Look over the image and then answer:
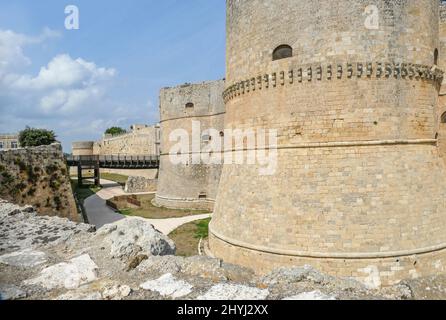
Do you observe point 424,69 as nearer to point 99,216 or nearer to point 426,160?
point 426,160

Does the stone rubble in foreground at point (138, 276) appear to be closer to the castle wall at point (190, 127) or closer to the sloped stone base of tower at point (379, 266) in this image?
the sloped stone base of tower at point (379, 266)

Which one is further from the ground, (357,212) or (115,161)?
(115,161)

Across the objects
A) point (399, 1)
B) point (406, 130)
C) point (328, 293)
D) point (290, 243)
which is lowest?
point (290, 243)

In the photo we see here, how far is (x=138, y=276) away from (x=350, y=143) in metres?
5.88

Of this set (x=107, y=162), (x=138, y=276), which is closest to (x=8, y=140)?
(x=107, y=162)

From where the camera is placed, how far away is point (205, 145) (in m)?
18.9

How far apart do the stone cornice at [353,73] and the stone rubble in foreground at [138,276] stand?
17.0ft

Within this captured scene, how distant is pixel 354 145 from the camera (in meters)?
7.01

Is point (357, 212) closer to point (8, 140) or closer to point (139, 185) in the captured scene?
point (139, 185)

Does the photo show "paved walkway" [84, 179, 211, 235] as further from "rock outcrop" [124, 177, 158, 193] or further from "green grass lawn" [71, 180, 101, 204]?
"rock outcrop" [124, 177, 158, 193]

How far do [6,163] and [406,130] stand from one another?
11.4 m

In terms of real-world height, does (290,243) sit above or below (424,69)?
below

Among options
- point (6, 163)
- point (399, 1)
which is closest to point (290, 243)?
point (399, 1)

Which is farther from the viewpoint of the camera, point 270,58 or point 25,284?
point 270,58
